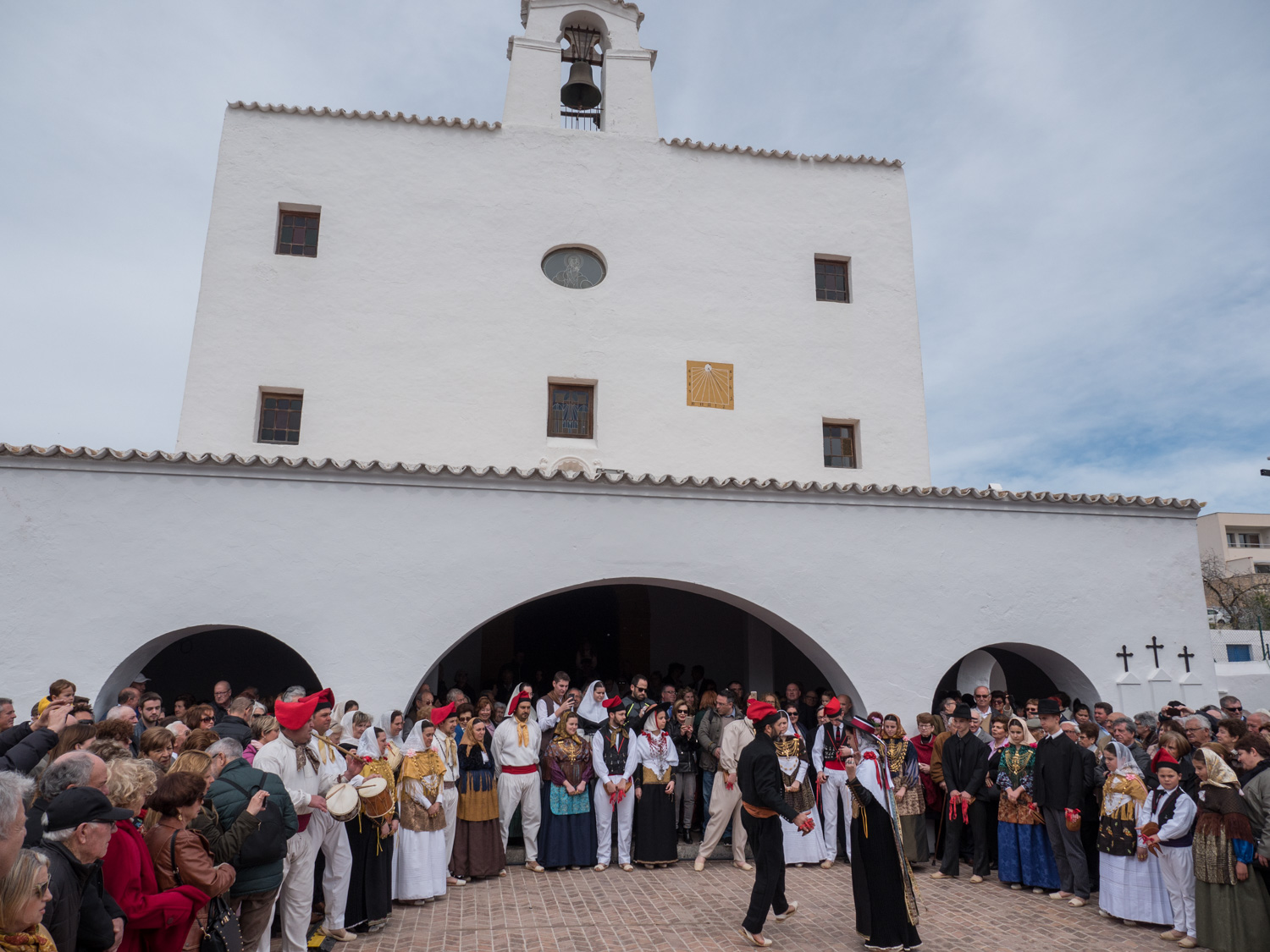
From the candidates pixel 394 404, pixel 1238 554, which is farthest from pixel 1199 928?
pixel 1238 554

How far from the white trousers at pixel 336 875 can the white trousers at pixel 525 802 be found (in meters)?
2.18

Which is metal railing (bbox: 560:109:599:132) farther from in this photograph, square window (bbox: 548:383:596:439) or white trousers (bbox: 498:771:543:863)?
white trousers (bbox: 498:771:543:863)

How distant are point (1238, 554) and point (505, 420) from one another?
5759 cm

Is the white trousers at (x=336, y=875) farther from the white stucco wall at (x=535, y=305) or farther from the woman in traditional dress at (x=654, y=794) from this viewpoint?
the white stucco wall at (x=535, y=305)

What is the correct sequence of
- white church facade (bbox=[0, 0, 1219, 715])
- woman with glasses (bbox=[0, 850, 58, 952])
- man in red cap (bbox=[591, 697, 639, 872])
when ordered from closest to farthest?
woman with glasses (bbox=[0, 850, 58, 952]) → man in red cap (bbox=[591, 697, 639, 872]) → white church facade (bbox=[0, 0, 1219, 715])

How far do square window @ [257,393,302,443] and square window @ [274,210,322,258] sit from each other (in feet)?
8.15

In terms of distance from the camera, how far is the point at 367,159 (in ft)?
48.1

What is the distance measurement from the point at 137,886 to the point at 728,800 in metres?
6.51

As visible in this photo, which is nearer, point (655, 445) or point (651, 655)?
point (655, 445)

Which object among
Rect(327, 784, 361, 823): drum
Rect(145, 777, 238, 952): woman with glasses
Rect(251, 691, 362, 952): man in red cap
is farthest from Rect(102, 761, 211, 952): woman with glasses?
Rect(327, 784, 361, 823): drum

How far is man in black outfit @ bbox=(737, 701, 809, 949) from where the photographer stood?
6922mm

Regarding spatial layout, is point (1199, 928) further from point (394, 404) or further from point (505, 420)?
point (394, 404)

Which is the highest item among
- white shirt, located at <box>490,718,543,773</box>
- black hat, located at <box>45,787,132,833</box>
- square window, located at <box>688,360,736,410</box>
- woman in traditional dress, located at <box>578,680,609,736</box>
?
square window, located at <box>688,360,736,410</box>

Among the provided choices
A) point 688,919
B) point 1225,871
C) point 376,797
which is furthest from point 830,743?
point 376,797
